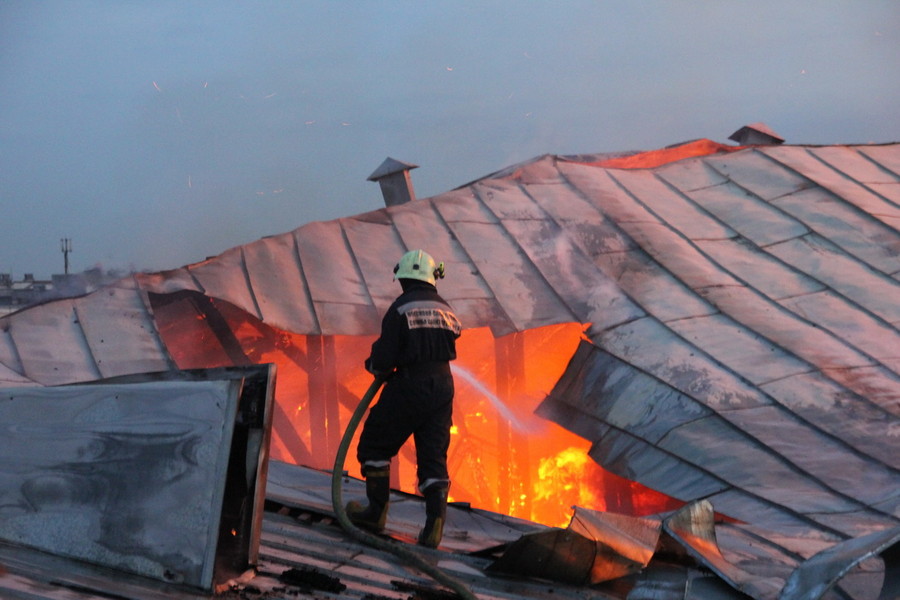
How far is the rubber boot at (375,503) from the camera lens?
418 centimetres

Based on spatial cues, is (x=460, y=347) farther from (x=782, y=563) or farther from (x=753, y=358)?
(x=782, y=563)

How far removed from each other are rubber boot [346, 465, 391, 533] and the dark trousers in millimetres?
73

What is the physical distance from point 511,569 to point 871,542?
1368mm

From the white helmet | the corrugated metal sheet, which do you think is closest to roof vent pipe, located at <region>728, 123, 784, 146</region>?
the corrugated metal sheet

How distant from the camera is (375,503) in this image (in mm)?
4191

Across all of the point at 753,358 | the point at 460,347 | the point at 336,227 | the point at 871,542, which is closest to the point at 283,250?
the point at 336,227

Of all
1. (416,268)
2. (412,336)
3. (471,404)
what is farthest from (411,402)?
(471,404)

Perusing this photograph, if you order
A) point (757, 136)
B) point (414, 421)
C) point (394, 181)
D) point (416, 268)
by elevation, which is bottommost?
point (414, 421)

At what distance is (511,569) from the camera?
3.68m

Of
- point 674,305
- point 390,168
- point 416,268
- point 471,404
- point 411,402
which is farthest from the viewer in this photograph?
point 390,168

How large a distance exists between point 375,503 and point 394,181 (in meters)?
5.03

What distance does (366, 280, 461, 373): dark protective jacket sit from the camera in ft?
13.7

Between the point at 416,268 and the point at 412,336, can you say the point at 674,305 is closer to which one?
the point at 416,268

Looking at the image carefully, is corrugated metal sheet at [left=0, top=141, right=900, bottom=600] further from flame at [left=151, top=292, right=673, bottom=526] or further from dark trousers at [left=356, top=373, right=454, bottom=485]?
dark trousers at [left=356, top=373, right=454, bottom=485]
